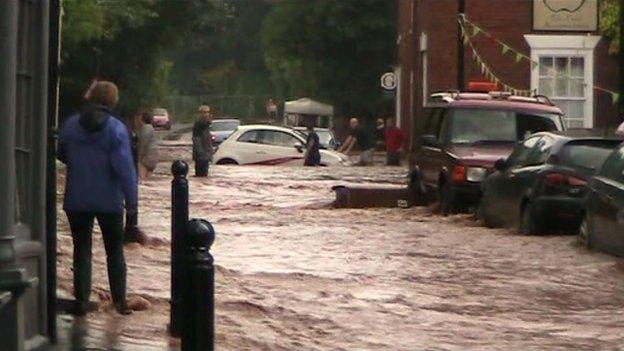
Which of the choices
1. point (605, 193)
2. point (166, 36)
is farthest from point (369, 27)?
point (605, 193)

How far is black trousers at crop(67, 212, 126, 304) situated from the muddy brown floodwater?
24 cm

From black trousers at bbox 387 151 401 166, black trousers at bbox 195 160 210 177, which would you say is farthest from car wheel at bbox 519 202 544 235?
black trousers at bbox 387 151 401 166

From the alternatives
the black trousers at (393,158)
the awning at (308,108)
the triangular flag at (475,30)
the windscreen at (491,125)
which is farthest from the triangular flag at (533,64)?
the awning at (308,108)

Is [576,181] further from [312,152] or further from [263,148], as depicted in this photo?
[263,148]

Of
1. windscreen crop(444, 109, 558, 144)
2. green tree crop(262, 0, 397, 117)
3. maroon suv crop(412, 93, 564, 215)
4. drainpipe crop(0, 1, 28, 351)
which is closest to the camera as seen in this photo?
drainpipe crop(0, 1, 28, 351)

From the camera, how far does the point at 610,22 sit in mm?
41438

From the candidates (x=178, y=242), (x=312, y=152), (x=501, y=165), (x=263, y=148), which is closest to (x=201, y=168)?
(x=312, y=152)

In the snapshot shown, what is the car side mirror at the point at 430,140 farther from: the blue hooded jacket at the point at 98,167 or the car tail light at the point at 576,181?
the blue hooded jacket at the point at 98,167

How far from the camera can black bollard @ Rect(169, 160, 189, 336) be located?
11.1 metres

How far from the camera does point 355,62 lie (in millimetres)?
71250

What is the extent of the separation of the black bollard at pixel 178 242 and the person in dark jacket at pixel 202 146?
24520mm

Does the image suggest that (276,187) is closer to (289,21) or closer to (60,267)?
(60,267)

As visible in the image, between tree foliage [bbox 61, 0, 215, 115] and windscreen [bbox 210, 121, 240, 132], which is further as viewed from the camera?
windscreen [bbox 210, 121, 240, 132]

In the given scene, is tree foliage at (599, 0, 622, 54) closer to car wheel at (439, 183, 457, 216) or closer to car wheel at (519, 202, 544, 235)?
car wheel at (439, 183, 457, 216)
